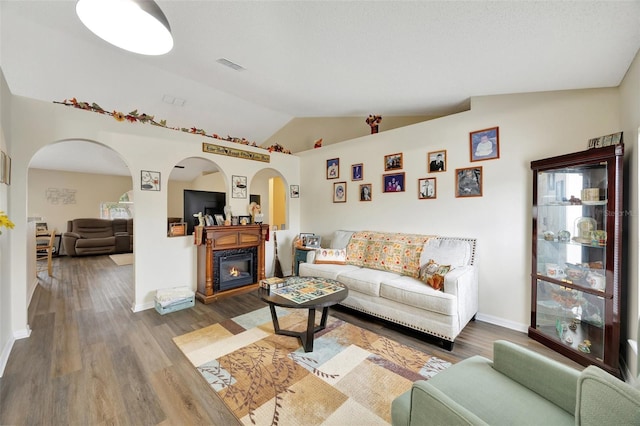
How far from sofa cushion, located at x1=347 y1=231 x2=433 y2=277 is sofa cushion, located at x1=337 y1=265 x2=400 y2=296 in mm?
157

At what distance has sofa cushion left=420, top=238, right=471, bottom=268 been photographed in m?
2.88

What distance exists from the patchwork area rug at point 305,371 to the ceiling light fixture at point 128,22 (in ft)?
8.42

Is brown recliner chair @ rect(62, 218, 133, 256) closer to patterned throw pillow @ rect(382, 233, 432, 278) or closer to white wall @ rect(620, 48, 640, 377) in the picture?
patterned throw pillow @ rect(382, 233, 432, 278)

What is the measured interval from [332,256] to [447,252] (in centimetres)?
150

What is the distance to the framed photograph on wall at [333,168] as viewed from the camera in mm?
4480

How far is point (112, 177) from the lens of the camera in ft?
26.2

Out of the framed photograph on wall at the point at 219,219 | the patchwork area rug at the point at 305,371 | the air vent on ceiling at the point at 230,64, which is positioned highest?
the air vent on ceiling at the point at 230,64

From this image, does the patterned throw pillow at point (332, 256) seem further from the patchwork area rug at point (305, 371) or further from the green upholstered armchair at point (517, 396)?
the green upholstered armchair at point (517, 396)

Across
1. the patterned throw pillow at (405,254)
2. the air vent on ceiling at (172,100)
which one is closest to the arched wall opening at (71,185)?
the air vent on ceiling at (172,100)

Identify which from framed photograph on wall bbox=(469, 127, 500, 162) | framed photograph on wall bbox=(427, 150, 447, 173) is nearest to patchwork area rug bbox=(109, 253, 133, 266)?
framed photograph on wall bbox=(427, 150, 447, 173)

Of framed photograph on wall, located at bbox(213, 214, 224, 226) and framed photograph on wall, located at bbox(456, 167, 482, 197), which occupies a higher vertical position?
framed photograph on wall, located at bbox(456, 167, 482, 197)

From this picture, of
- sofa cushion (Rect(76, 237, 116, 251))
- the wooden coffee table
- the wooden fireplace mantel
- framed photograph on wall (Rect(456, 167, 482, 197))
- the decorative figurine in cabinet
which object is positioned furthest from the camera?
sofa cushion (Rect(76, 237, 116, 251))

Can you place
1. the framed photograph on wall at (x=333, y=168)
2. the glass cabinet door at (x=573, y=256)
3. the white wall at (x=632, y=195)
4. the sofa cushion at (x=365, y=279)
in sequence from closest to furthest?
1. the white wall at (x=632, y=195)
2. the glass cabinet door at (x=573, y=256)
3. the sofa cushion at (x=365, y=279)
4. the framed photograph on wall at (x=333, y=168)

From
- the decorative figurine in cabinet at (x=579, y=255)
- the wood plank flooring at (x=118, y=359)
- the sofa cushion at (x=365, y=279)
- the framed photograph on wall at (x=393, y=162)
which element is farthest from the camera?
the framed photograph on wall at (x=393, y=162)
